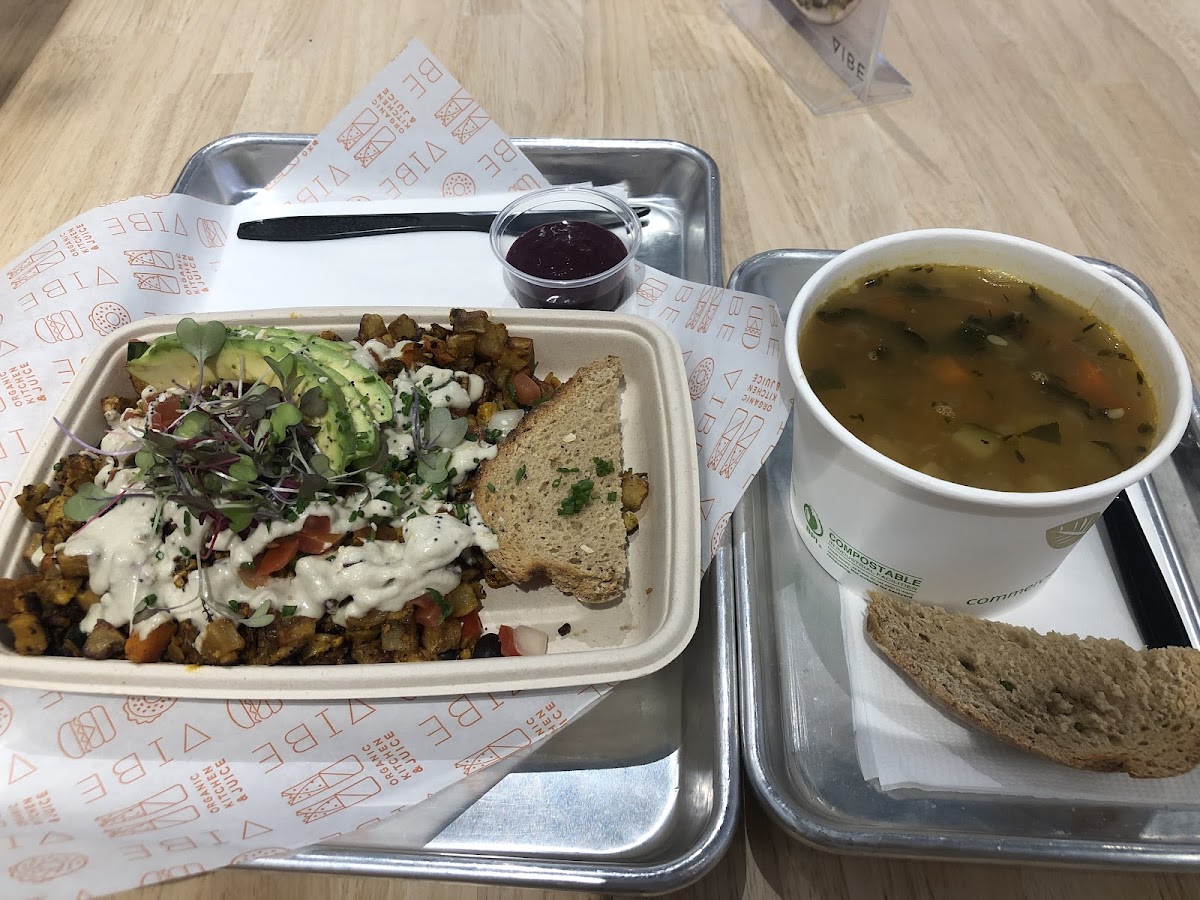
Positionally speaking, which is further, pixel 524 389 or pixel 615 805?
pixel 524 389

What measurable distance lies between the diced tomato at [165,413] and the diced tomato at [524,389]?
828 millimetres

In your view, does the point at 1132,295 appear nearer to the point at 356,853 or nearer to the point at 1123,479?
the point at 1123,479

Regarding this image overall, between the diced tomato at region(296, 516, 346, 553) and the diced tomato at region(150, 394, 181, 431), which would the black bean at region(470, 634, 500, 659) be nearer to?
the diced tomato at region(296, 516, 346, 553)

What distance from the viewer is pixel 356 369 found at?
186cm

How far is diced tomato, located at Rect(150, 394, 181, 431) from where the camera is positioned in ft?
5.96

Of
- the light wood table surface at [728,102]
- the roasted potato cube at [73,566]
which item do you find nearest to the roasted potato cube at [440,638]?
the roasted potato cube at [73,566]

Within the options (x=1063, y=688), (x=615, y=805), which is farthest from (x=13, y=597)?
Result: (x=1063, y=688)

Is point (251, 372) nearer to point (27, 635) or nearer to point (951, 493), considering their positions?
point (27, 635)

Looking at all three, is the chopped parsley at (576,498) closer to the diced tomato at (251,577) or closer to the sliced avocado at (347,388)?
the sliced avocado at (347,388)

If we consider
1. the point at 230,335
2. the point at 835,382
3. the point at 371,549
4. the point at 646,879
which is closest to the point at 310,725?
the point at 371,549

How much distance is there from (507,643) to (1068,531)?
1152 mm

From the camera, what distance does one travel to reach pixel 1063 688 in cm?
147

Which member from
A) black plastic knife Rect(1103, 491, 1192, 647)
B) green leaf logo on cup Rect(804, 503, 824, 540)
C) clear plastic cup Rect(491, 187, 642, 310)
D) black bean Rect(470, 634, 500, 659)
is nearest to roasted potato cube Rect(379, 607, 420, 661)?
black bean Rect(470, 634, 500, 659)

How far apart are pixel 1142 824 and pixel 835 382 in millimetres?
1047
